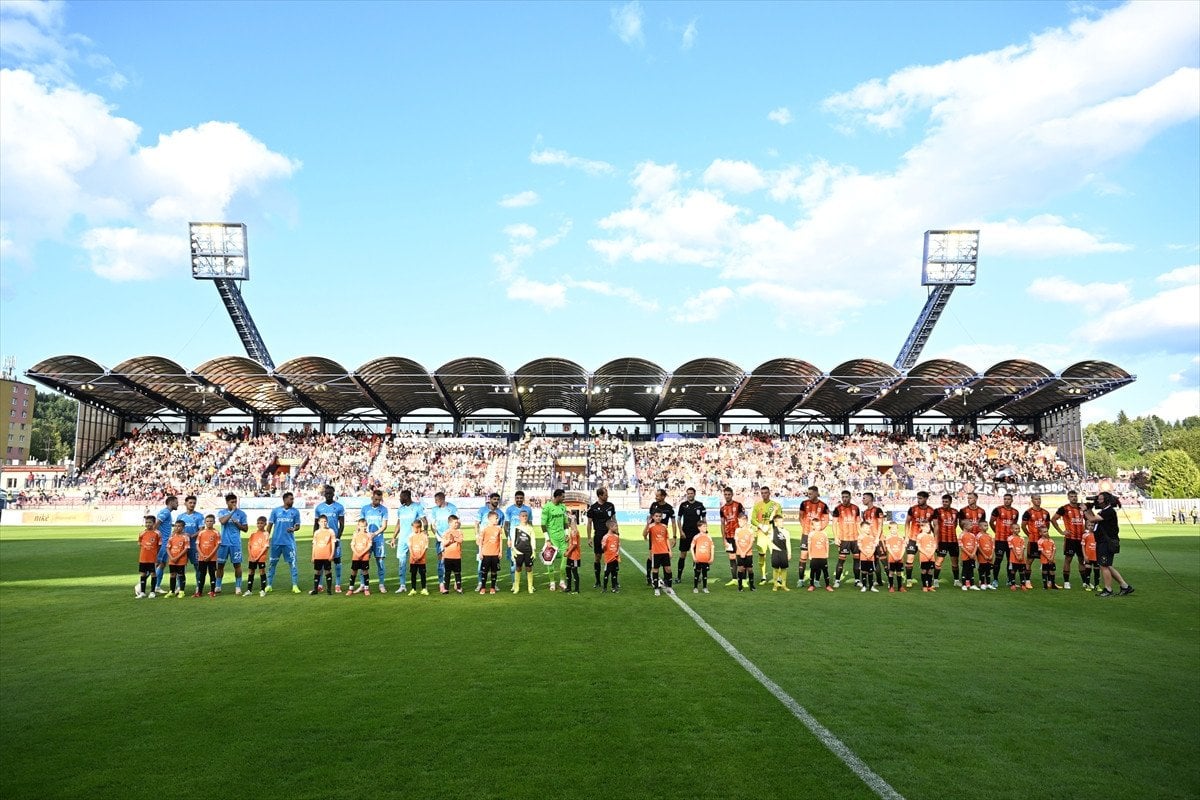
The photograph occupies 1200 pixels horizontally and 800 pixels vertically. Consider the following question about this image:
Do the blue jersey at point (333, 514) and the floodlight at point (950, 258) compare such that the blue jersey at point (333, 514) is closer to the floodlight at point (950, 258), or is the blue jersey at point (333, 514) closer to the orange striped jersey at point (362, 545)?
the orange striped jersey at point (362, 545)

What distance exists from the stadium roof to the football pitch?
33772 mm

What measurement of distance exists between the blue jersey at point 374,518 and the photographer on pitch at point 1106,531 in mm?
12456

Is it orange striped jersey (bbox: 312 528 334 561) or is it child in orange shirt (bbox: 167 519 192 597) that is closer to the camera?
child in orange shirt (bbox: 167 519 192 597)

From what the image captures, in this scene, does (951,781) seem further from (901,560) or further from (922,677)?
(901,560)

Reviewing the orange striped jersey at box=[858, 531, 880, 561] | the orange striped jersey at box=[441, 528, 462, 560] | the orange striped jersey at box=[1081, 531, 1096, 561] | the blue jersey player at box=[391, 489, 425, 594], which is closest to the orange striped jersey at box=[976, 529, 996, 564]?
the orange striped jersey at box=[1081, 531, 1096, 561]

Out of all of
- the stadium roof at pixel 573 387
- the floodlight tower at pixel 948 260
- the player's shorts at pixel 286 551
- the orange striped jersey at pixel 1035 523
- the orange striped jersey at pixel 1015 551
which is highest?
the floodlight tower at pixel 948 260

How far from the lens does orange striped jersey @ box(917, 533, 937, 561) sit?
47.1 ft

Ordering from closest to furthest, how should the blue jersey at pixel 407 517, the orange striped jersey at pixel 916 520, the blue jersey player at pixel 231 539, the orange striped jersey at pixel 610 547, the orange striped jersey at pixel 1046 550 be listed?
the orange striped jersey at pixel 610 547
the blue jersey player at pixel 231 539
the blue jersey at pixel 407 517
the orange striped jersey at pixel 916 520
the orange striped jersey at pixel 1046 550

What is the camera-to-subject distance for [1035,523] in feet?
47.2

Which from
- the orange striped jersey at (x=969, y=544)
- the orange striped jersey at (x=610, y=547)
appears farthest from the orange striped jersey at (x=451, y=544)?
the orange striped jersey at (x=969, y=544)

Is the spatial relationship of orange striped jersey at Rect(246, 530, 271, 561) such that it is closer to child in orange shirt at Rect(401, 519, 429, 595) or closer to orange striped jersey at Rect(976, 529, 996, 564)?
child in orange shirt at Rect(401, 519, 429, 595)

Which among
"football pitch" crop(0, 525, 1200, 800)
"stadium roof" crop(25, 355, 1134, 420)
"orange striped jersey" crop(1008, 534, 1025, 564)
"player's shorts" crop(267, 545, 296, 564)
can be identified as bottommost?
"football pitch" crop(0, 525, 1200, 800)

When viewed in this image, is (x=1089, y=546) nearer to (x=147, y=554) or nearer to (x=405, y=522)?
(x=405, y=522)

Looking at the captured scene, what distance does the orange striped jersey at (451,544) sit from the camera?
13750 millimetres
